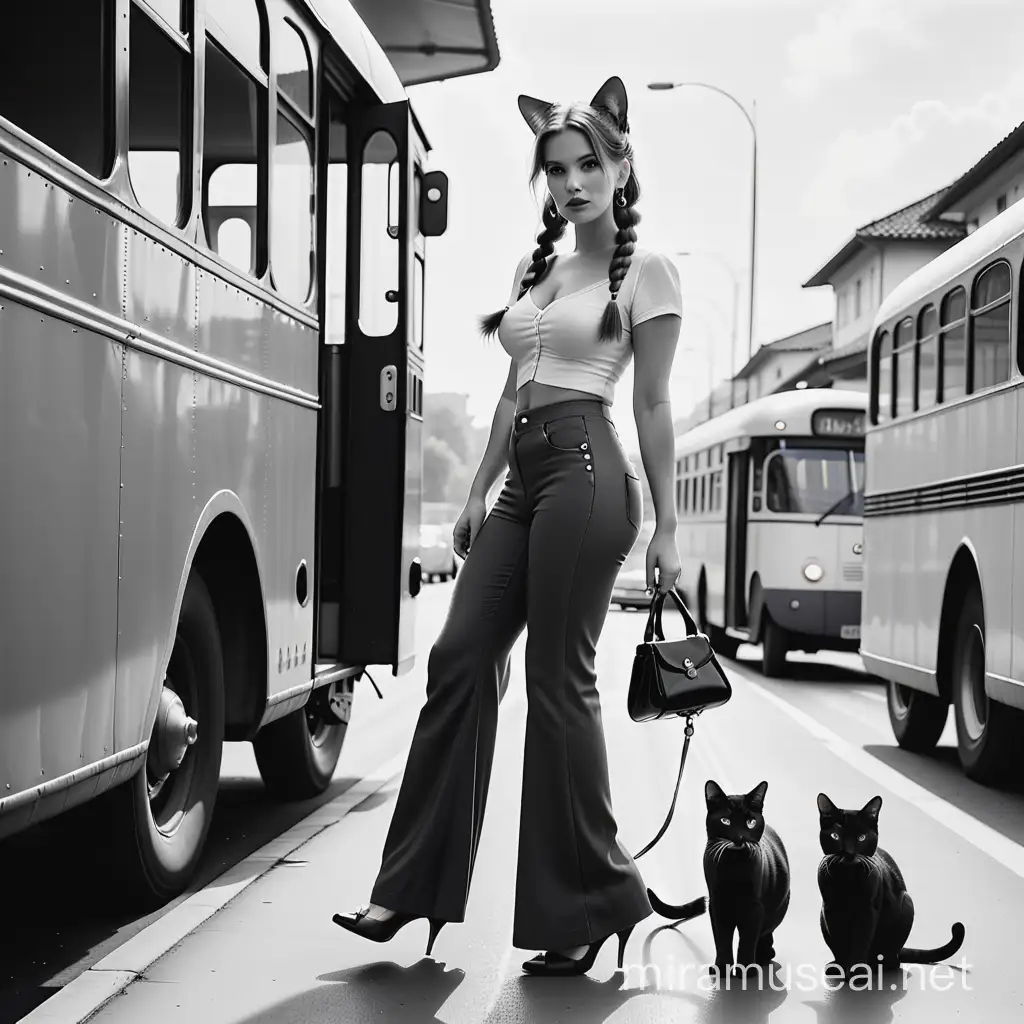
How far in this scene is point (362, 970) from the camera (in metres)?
4.68

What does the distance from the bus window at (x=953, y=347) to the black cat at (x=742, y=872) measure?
5954 mm

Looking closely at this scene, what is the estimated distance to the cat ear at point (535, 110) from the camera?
4.75 metres

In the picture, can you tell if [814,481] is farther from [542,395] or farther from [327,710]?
[542,395]

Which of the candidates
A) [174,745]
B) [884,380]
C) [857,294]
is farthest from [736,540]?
[857,294]

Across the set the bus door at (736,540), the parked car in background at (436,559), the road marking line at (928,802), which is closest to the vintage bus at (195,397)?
the road marking line at (928,802)

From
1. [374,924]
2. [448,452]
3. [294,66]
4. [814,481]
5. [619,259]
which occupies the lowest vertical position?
[374,924]

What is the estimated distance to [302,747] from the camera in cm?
778

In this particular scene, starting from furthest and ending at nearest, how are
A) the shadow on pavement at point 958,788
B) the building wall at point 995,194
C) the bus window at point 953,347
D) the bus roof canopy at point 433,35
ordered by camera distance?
the building wall at point 995,194 → the bus window at point 953,347 → the bus roof canopy at point 433,35 → the shadow on pavement at point 958,788

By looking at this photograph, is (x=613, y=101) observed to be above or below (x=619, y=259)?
above

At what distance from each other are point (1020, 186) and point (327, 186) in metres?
34.1

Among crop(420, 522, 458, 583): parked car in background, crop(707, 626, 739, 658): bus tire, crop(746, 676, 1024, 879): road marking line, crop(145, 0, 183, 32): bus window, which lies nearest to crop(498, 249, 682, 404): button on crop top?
crop(145, 0, 183, 32): bus window

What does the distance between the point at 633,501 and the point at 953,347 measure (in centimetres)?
631

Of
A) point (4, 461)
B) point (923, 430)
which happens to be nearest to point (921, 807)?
point (923, 430)

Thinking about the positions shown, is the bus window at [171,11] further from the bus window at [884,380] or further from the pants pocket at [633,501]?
the bus window at [884,380]
